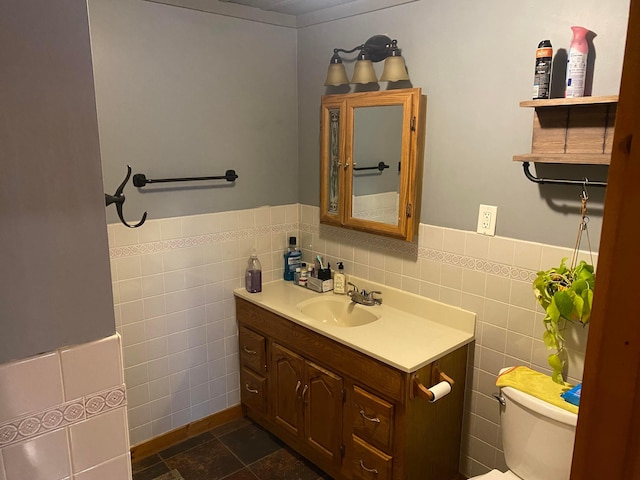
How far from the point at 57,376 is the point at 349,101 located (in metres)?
1.84

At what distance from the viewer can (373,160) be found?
92.0 inches

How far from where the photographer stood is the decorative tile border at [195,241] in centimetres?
225

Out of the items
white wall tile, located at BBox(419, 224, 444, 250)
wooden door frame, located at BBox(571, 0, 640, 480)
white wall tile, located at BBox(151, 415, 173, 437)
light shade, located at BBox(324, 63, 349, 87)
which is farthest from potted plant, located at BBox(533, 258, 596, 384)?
white wall tile, located at BBox(151, 415, 173, 437)

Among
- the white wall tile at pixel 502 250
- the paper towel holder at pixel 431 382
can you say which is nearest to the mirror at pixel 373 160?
the white wall tile at pixel 502 250

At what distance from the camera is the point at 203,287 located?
8.36ft

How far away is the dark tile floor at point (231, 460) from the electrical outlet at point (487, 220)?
1.39 meters

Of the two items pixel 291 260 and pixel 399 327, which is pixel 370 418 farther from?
pixel 291 260

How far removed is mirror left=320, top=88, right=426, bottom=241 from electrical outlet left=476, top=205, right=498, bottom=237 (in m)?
0.31

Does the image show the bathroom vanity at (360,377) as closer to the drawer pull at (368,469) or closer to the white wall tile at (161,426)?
the drawer pull at (368,469)

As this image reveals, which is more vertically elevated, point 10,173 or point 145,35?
point 145,35

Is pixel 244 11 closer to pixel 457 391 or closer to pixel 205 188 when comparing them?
pixel 205 188

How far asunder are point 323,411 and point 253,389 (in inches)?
23.4

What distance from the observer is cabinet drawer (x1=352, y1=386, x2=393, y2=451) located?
75.5 inches

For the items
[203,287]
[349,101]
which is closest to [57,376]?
[203,287]
